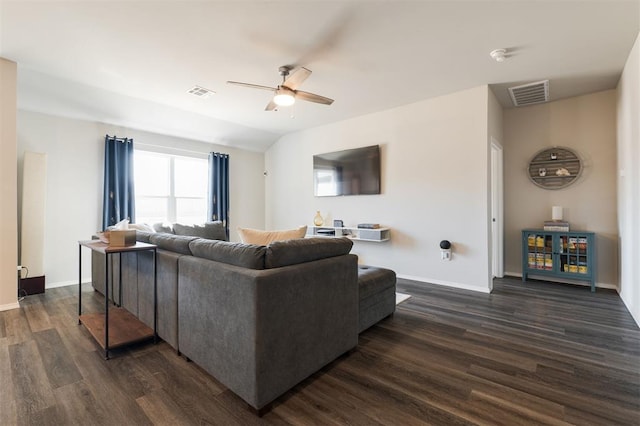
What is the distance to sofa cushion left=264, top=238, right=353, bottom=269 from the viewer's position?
1.68m

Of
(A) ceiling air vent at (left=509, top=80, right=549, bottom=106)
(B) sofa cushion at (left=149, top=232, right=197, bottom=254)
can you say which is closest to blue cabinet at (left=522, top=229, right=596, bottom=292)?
(A) ceiling air vent at (left=509, top=80, right=549, bottom=106)

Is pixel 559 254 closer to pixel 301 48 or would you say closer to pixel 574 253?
pixel 574 253

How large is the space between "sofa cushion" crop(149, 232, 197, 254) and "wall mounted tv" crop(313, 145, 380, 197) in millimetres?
3276

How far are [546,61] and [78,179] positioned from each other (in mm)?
6249

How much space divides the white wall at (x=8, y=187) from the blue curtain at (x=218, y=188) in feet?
9.47

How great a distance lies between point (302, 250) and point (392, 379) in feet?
3.40

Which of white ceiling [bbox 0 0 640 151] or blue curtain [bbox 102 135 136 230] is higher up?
white ceiling [bbox 0 0 640 151]

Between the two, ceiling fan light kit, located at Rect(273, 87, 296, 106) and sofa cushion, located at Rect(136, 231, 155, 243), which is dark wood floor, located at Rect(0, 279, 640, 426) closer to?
sofa cushion, located at Rect(136, 231, 155, 243)

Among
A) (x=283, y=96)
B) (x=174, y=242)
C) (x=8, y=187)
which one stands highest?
(x=283, y=96)

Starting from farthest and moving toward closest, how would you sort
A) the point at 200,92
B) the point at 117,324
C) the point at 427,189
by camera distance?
the point at 427,189
the point at 200,92
the point at 117,324

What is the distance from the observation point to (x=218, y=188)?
5867 millimetres

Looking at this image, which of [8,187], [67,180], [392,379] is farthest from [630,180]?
[67,180]

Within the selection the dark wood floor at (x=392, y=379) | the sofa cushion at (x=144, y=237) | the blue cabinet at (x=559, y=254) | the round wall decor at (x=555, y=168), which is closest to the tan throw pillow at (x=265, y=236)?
the sofa cushion at (x=144, y=237)

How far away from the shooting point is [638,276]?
2.77 metres
